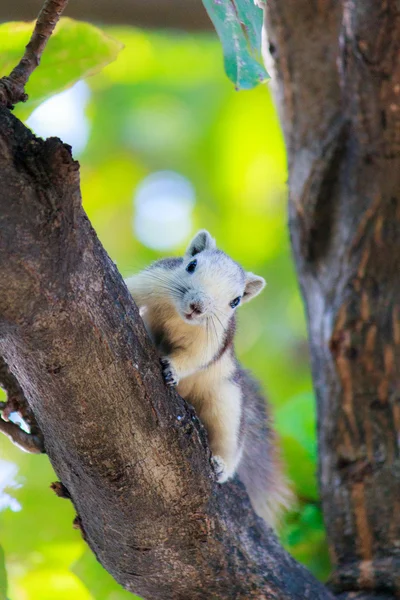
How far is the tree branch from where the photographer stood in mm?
1647

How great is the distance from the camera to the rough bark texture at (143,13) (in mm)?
2484

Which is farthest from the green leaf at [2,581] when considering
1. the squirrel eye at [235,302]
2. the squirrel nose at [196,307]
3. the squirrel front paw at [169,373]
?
the squirrel eye at [235,302]

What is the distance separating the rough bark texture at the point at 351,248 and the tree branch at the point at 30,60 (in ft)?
5.91

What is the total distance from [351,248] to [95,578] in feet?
5.69

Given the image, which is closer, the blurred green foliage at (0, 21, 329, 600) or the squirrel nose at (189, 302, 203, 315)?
the squirrel nose at (189, 302, 203, 315)

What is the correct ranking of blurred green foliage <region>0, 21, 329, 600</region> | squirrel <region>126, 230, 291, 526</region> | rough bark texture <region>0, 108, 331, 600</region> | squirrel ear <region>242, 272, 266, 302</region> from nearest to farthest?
rough bark texture <region>0, 108, 331, 600</region> < squirrel <region>126, 230, 291, 526</region> < squirrel ear <region>242, 272, 266, 302</region> < blurred green foliage <region>0, 21, 329, 600</region>

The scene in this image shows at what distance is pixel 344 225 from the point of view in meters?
3.50

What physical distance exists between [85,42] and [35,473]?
1.69 metres

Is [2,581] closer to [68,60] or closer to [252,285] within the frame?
[68,60]

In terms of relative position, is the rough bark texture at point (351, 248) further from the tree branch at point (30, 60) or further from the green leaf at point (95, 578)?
the tree branch at point (30, 60)

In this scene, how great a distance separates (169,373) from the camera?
216cm

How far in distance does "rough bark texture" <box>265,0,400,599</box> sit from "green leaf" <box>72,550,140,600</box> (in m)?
0.89

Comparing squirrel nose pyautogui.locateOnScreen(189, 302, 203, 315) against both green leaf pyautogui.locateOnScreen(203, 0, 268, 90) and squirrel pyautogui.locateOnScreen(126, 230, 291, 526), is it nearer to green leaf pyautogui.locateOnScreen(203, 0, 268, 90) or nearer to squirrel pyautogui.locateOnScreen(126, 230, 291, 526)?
squirrel pyautogui.locateOnScreen(126, 230, 291, 526)

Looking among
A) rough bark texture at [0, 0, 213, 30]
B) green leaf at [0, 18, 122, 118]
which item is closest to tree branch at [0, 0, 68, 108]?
green leaf at [0, 18, 122, 118]
